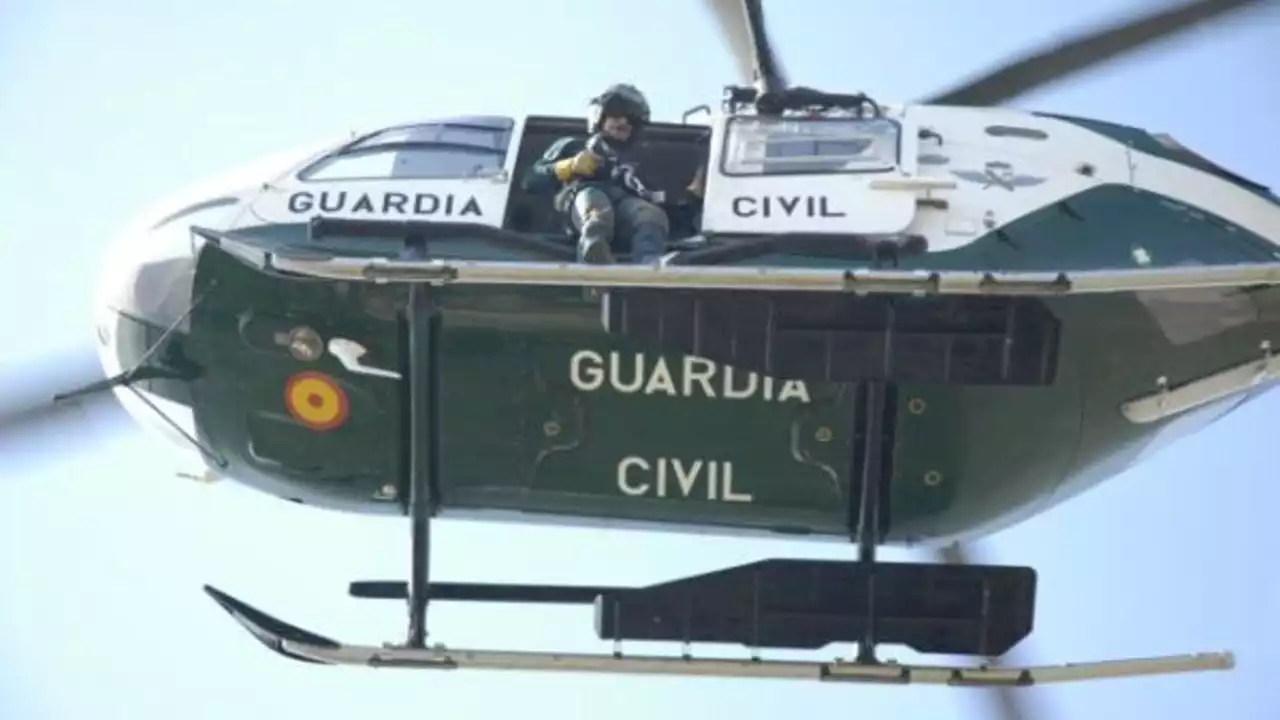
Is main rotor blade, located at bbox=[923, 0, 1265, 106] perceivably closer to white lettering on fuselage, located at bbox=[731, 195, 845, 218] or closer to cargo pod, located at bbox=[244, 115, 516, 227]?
white lettering on fuselage, located at bbox=[731, 195, 845, 218]

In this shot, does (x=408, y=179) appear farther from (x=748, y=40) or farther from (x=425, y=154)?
(x=748, y=40)

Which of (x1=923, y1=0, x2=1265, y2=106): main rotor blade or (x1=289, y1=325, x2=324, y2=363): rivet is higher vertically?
(x1=923, y1=0, x2=1265, y2=106): main rotor blade

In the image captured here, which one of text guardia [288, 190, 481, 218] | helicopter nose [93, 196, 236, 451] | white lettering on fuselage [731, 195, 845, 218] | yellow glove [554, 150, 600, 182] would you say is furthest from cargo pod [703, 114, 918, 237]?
helicopter nose [93, 196, 236, 451]

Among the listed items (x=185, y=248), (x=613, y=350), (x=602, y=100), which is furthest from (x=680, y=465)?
(x=185, y=248)

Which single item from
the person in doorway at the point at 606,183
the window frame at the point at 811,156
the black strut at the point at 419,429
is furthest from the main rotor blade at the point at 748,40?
the black strut at the point at 419,429

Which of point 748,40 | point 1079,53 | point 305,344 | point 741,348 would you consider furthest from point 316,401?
point 1079,53

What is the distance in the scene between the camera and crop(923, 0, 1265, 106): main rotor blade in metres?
14.8

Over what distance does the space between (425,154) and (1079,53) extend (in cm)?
429

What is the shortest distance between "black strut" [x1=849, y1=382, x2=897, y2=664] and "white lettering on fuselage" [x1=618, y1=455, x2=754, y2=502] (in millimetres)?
692

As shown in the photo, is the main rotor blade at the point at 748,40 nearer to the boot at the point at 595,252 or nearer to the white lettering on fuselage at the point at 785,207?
the white lettering on fuselage at the point at 785,207

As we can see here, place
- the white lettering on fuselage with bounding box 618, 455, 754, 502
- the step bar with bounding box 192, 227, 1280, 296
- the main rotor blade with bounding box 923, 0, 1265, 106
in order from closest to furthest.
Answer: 1. the step bar with bounding box 192, 227, 1280, 296
2. the white lettering on fuselage with bounding box 618, 455, 754, 502
3. the main rotor blade with bounding box 923, 0, 1265, 106

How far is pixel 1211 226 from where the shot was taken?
1344 centimetres

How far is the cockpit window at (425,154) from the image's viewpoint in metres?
14.0

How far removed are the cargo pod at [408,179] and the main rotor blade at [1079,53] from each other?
3200 mm
